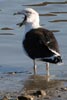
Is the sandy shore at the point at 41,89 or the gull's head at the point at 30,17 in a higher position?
the gull's head at the point at 30,17

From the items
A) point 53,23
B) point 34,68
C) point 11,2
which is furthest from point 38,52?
point 11,2

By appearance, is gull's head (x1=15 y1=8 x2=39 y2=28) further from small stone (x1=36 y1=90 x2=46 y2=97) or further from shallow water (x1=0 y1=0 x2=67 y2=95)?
small stone (x1=36 y1=90 x2=46 y2=97)

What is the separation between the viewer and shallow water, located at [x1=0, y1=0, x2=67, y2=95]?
9953 millimetres

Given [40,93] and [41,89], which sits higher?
[40,93]

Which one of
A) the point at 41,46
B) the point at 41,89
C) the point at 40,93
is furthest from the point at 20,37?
the point at 40,93

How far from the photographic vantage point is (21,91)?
8.67 metres

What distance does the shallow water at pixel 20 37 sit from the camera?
9.95m

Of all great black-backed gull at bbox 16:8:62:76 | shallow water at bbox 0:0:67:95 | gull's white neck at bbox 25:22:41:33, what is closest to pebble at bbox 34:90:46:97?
shallow water at bbox 0:0:67:95

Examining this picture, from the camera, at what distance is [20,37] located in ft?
40.7

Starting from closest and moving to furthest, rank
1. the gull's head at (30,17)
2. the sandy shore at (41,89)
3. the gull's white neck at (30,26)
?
the sandy shore at (41,89) < the gull's white neck at (30,26) < the gull's head at (30,17)

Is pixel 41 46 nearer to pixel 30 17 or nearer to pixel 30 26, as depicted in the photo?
pixel 30 26

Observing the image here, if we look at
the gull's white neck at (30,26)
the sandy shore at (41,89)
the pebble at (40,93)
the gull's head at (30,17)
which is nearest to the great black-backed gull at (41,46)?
the gull's white neck at (30,26)

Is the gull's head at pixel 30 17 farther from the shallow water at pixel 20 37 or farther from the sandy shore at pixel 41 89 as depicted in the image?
the sandy shore at pixel 41 89

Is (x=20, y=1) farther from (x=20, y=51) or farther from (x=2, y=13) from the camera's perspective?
(x=20, y=51)
